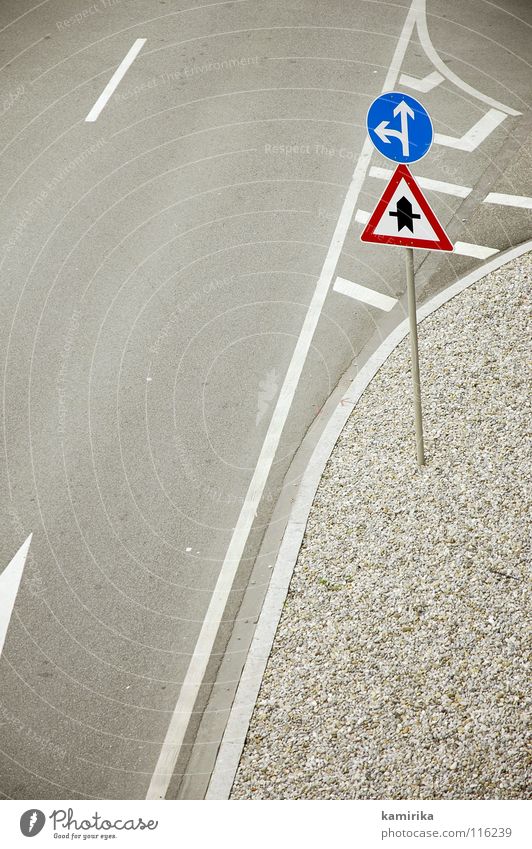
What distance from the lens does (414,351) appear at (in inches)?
263

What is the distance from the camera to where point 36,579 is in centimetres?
→ 686

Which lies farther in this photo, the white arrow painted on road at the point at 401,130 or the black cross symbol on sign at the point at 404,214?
the white arrow painted on road at the point at 401,130

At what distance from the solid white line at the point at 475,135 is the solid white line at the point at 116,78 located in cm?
513

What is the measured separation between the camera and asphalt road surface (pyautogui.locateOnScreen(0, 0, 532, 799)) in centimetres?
625

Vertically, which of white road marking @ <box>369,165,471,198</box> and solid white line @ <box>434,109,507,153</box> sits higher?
solid white line @ <box>434,109,507,153</box>

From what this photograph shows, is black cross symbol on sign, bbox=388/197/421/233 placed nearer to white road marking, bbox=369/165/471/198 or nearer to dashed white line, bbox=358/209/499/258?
dashed white line, bbox=358/209/499/258

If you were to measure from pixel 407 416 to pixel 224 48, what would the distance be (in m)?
9.25

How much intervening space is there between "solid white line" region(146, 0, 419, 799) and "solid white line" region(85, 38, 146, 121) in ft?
13.8

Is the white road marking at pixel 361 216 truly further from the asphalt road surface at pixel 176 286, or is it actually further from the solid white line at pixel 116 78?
the solid white line at pixel 116 78

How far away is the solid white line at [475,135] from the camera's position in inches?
452

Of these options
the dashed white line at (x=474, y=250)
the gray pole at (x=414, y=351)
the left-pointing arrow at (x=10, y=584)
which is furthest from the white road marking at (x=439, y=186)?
the left-pointing arrow at (x=10, y=584)

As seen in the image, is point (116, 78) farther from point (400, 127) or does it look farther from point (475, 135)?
point (400, 127)

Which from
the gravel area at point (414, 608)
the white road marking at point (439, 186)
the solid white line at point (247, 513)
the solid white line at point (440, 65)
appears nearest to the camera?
the gravel area at point (414, 608)
